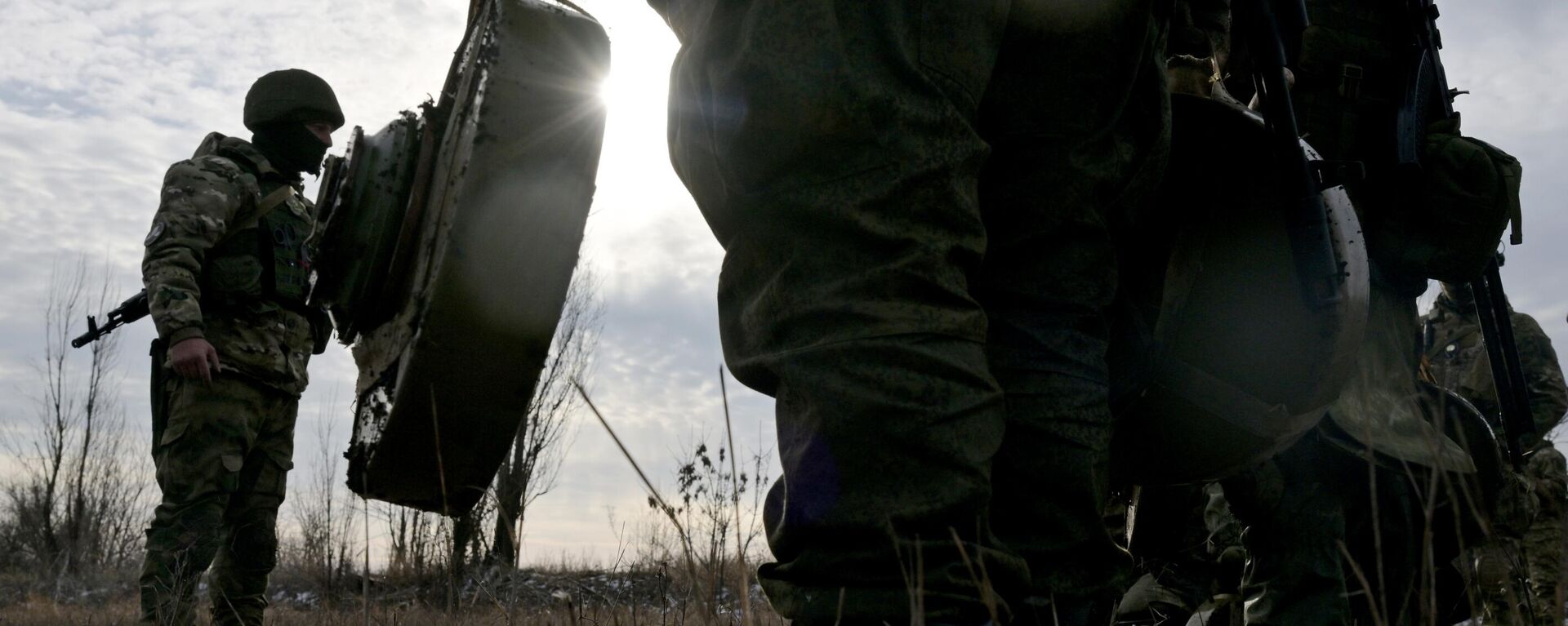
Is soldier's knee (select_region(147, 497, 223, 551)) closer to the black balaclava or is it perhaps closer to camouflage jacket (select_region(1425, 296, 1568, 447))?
the black balaclava

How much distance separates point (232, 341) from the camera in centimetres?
388

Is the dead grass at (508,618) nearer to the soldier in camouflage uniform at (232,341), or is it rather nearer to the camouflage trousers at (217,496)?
the camouflage trousers at (217,496)

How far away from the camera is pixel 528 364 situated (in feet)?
4.52

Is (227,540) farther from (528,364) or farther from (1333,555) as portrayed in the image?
(1333,555)

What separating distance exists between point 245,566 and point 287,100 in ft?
6.40

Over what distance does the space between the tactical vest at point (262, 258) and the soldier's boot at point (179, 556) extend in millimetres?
824

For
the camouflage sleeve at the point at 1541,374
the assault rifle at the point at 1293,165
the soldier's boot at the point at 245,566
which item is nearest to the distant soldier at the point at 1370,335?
the assault rifle at the point at 1293,165

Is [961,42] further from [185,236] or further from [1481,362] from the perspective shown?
[1481,362]

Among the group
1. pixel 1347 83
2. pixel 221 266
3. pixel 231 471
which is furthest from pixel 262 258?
pixel 1347 83

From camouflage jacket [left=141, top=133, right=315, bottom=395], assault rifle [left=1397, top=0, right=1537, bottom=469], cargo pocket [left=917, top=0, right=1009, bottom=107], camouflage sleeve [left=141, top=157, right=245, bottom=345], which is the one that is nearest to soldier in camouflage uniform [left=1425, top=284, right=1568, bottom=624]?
assault rifle [left=1397, top=0, right=1537, bottom=469]

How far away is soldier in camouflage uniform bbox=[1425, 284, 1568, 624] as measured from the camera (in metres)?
6.72

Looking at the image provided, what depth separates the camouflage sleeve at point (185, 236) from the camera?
359 centimetres

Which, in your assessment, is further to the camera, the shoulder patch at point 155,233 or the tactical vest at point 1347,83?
the shoulder patch at point 155,233

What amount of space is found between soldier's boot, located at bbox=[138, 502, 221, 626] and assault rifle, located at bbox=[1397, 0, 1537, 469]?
414 centimetres
